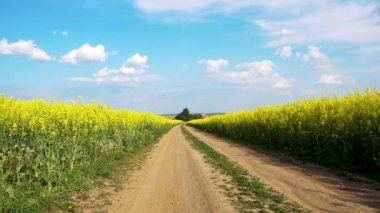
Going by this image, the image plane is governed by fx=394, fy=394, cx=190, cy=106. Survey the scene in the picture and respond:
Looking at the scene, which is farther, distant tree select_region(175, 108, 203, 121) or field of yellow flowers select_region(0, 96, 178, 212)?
distant tree select_region(175, 108, 203, 121)

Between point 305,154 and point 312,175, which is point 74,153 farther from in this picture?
point 305,154

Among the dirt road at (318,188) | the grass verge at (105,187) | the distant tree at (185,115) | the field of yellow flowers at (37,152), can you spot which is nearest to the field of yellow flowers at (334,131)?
the dirt road at (318,188)

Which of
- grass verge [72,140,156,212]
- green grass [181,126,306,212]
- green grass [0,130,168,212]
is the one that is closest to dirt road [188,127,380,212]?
green grass [181,126,306,212]

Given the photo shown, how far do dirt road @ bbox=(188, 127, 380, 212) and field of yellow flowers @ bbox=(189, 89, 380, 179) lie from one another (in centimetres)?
139

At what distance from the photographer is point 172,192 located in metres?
11.0

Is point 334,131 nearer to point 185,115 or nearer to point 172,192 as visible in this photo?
point 172,192

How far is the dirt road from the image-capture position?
30.0ft

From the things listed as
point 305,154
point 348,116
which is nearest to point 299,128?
point 305,154

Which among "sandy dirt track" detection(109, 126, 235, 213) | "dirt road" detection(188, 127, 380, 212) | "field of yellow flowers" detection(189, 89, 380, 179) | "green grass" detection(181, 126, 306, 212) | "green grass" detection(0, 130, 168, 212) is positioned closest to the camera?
"green grass" detection(0, 130, 168, 212)

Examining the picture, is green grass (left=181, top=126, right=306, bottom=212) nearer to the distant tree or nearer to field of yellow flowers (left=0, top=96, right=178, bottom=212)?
field of yellow flowers (left=0, top=96, right=178, bottom=212)

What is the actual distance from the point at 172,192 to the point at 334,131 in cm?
913

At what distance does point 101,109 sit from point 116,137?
1.75m

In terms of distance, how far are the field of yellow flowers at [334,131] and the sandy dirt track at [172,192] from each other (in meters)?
5.51

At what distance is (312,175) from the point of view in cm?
1369
